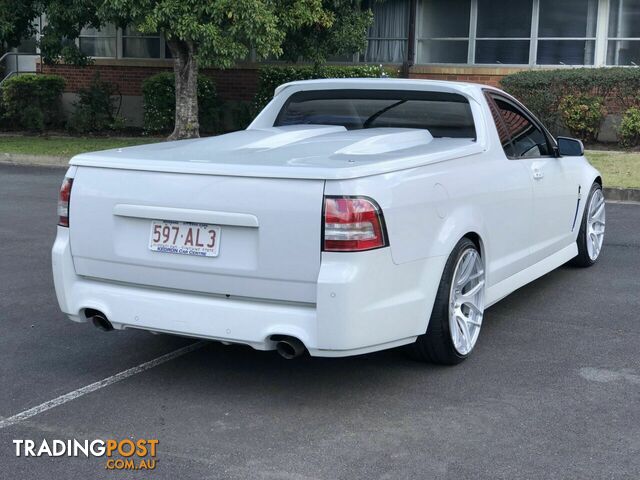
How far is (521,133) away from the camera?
21.3 feet

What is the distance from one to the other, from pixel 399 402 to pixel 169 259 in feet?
4.45

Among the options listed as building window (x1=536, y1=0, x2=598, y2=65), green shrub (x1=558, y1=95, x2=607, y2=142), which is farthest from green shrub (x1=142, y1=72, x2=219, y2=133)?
green shrub (x1=558, y1=95, x2=607, y2=142)

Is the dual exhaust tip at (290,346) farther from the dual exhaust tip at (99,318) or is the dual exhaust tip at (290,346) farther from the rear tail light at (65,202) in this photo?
the rear tail light at (65,202)

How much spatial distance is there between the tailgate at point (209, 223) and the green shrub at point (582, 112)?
13585 mm

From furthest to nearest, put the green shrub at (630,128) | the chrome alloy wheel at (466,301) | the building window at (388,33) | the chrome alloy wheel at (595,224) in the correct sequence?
the building window at (388,33)
the green shrub at (630,128)
the chrome alloy wheel at (595,224)
the chrome alloy wheel at (466,301)

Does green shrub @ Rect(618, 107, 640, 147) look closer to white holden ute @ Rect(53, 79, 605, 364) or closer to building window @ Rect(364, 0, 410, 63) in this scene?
building window @ Rect(364, 0, 410, 63)

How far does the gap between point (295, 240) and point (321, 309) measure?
0.34 metres

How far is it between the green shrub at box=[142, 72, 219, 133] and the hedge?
6.84 metres

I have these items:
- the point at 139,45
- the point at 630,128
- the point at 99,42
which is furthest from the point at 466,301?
the point at 99,42

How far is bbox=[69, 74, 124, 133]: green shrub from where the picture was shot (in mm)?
21031

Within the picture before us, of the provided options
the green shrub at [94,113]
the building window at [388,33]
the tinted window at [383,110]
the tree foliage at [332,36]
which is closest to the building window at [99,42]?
the green shrub at [94,113]

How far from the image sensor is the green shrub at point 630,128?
16.4 m

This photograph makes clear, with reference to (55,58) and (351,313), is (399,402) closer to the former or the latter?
(351,313)

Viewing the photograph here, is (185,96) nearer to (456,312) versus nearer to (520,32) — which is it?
(520,32)
